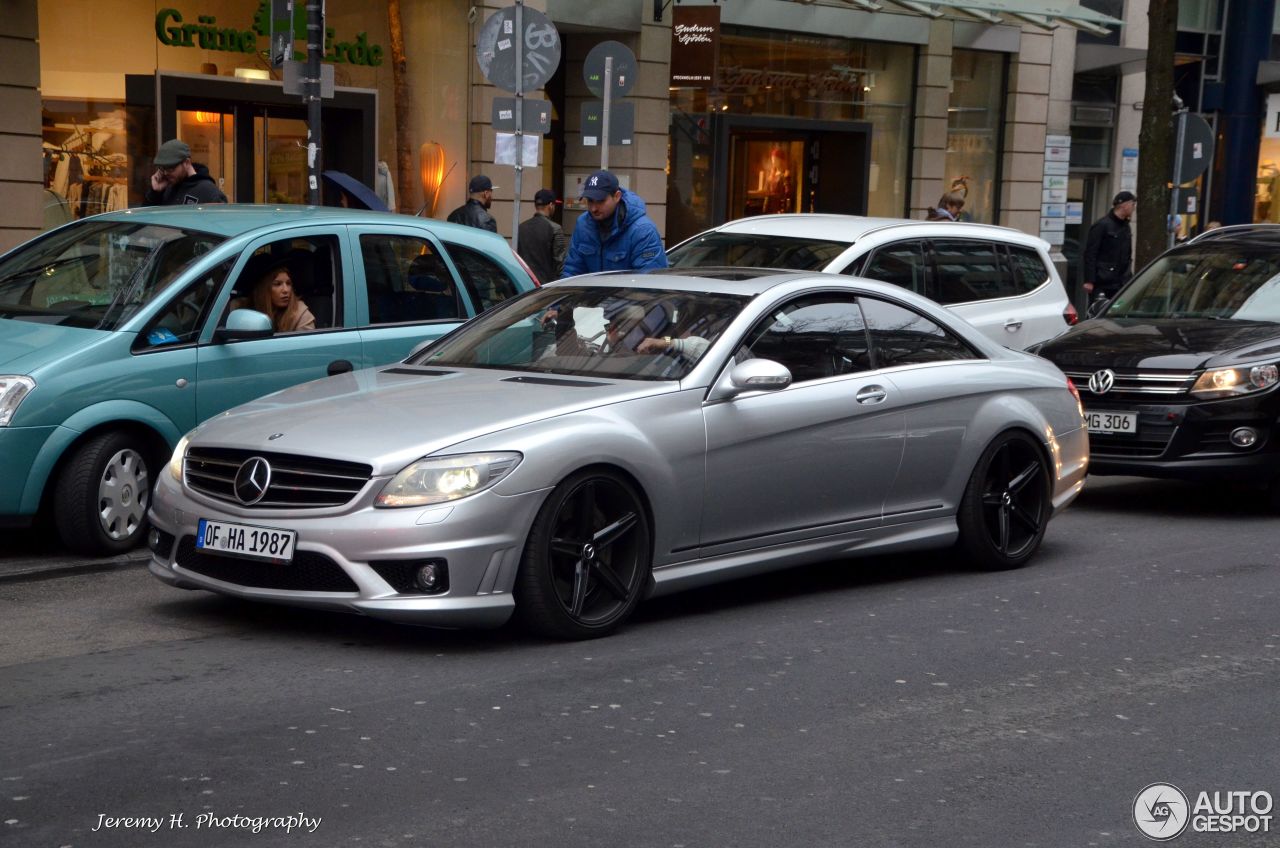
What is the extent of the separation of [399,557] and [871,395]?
253 centimetres

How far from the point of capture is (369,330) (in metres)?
9.23

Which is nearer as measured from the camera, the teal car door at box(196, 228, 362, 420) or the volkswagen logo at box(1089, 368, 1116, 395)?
the teal car door at box(196, 228, 362, 420)

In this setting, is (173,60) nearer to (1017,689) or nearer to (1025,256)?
(1025,256)

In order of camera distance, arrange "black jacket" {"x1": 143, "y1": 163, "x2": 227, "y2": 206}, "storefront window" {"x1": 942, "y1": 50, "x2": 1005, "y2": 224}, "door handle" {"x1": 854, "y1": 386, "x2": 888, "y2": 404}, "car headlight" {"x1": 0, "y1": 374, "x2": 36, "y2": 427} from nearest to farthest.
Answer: "door handle" {"x1": 854, "y1": 386, "x2": 888, "y2": 404} → "car headlight" {"x1": 0, "y1": 374, "x2": 36, "y2": 427} → "black jacket" {"x1": 143, "y1": 163, "x2": 227, "y2": 206} → "storefront window" {"x1": 942, "y1": 50, "x2": 1005, "y2": 224}

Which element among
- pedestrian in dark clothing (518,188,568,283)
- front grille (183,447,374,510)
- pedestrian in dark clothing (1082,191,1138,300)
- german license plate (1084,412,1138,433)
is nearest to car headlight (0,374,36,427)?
front grille (183,447,374,510)

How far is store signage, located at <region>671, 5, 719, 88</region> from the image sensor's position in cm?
2088

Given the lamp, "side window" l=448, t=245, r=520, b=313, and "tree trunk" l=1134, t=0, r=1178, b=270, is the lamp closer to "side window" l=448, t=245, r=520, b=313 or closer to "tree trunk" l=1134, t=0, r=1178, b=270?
"tree trunk" l=1134, t=0, r=1178, b=270

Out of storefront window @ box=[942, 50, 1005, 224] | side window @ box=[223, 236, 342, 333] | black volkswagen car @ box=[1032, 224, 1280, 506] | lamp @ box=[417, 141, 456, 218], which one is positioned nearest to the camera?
side window @ box=[223, 236, 342, 333]

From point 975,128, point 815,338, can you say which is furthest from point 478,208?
point 975,128

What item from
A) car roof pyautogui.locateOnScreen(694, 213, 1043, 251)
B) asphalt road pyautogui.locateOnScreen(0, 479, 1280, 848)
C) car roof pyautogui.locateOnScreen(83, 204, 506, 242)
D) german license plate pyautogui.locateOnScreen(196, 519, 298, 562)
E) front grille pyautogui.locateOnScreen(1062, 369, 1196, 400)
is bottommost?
asphalt road pyautogui.locateOnScreen(0, 479, 1280, 848)

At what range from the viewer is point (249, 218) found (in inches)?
358

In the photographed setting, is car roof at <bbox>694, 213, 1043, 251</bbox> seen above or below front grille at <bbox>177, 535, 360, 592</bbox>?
above

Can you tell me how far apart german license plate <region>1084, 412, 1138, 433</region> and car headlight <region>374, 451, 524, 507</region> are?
5.48 metres

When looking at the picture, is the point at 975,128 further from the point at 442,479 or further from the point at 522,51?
the point at 442,479
